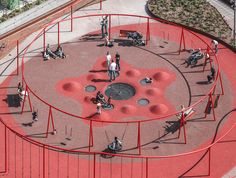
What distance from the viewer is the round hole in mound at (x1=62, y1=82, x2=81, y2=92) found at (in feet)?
234

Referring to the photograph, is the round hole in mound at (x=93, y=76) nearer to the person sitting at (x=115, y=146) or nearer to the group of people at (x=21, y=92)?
the group of people at (x=21, y=92)

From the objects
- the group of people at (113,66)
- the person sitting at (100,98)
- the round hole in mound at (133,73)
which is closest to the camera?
the person sitting at (100,98)

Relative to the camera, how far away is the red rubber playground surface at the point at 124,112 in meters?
61.4

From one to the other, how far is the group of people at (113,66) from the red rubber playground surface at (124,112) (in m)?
0.67

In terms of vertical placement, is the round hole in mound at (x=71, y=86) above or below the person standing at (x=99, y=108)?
above

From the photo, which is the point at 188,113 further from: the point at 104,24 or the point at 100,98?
the point at 104,24

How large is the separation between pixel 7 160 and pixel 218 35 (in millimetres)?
33590

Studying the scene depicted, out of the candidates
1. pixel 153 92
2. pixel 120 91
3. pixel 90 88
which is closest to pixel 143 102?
pixel 153 92

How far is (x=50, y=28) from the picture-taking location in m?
82.2

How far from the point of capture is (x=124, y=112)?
68.3 metres

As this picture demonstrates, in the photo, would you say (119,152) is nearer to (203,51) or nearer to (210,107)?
(210,107)

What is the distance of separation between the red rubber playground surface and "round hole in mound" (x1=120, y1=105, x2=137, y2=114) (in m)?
0.10

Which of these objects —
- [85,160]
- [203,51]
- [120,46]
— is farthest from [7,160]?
[203,51]

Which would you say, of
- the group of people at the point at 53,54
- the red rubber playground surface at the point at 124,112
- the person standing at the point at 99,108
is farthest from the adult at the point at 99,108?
the group of people at the point at 53,54
